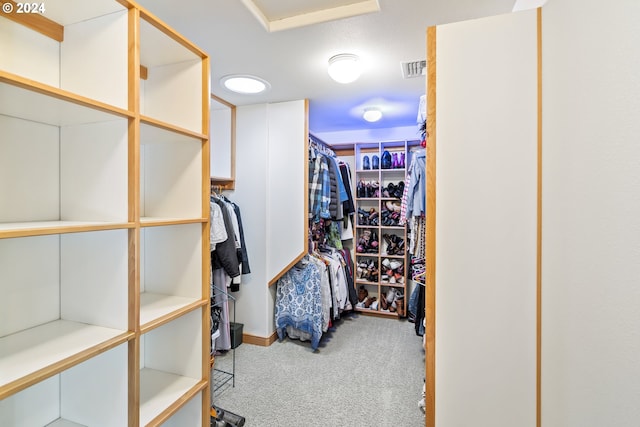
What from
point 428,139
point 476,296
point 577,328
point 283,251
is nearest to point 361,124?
point 283,251

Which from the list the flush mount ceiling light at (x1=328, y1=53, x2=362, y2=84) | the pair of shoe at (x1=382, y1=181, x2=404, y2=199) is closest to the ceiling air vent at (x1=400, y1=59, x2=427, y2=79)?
the flush mount ceiling light at (x1=328, y1=53, x2=362, y2=84)

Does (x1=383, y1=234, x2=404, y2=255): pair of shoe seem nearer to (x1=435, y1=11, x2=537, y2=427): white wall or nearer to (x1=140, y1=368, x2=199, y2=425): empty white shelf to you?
(x1=435, y1=11, x2=537, y2=427): white wall

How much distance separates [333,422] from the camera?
72.1 inches

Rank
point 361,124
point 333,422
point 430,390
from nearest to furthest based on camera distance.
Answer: point 430,390, point 333,422, point 361,124

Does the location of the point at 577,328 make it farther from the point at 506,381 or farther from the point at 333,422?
the point at 333,422

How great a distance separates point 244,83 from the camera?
2.38 metres

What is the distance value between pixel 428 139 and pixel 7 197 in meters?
1.54

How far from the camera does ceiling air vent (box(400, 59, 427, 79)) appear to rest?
6.81 ft

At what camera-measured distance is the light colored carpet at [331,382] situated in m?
1.88

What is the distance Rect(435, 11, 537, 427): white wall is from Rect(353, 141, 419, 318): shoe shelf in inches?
96.5

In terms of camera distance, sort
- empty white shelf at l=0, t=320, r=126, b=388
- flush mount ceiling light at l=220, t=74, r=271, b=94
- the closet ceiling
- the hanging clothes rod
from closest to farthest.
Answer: empty white shelf at l=0, t=320, r=126, b=388 < the closet ceiling < flush mount ceiling light at l=220, t=74, r=271, b=94 < the hanging clothes rod

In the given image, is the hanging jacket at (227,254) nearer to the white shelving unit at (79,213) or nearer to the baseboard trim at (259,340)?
the baseboard trim at (259,340)

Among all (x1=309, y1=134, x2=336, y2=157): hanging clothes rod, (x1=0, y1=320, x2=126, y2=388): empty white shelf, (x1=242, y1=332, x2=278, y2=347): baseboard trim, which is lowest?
(x1=242, y1=332, x2=278, y2=347): baseboard trim

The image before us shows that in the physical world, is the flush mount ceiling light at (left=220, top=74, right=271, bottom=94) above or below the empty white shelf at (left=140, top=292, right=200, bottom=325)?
above
